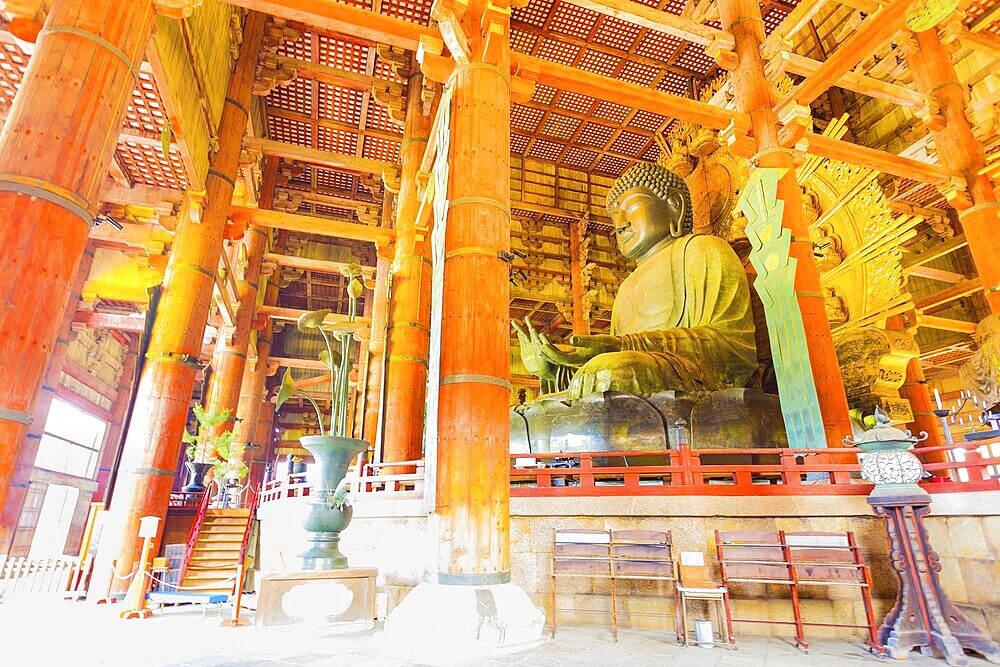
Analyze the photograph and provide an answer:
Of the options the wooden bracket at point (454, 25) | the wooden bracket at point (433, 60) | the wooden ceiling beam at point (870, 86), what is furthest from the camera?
the wooden ceiling beam at point (870, 86)

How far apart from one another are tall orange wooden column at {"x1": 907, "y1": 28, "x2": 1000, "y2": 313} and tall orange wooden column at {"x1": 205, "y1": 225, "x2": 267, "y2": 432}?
1048 cm

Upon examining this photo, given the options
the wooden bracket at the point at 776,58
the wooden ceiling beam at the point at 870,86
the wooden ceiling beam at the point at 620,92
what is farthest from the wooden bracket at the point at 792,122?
the wooden ceiling beam at the point at 870,86

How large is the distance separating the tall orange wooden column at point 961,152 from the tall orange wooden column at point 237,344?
10.5 metres

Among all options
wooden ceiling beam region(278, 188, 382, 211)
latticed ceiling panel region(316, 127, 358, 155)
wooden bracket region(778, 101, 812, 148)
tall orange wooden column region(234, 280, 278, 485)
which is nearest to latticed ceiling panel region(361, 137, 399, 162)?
latticed ceiling panel region(316, 127, 358, 155)

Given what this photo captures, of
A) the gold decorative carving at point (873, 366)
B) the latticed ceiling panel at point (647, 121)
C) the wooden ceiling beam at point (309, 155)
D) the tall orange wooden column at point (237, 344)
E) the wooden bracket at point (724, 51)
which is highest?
the latticed ceiling panel at point (647, 121)

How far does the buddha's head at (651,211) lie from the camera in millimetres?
7078

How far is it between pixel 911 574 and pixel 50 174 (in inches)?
204

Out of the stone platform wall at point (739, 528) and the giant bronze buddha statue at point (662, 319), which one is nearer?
the stone platform wall at point (739, 528)

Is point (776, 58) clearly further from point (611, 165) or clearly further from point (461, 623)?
point (611, 165)

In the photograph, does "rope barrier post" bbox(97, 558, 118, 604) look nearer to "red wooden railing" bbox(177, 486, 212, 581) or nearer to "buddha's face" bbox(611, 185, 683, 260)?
"red wooden railing" bbox(177, 486, 212, 581)

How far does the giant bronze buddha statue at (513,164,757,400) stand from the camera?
4.95 m

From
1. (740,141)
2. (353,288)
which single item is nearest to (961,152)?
(740,141)

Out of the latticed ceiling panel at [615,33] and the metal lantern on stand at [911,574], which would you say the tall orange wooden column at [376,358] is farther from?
the metal lantern on stand at [911,574]

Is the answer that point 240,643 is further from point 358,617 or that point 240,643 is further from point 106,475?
point 106,475
